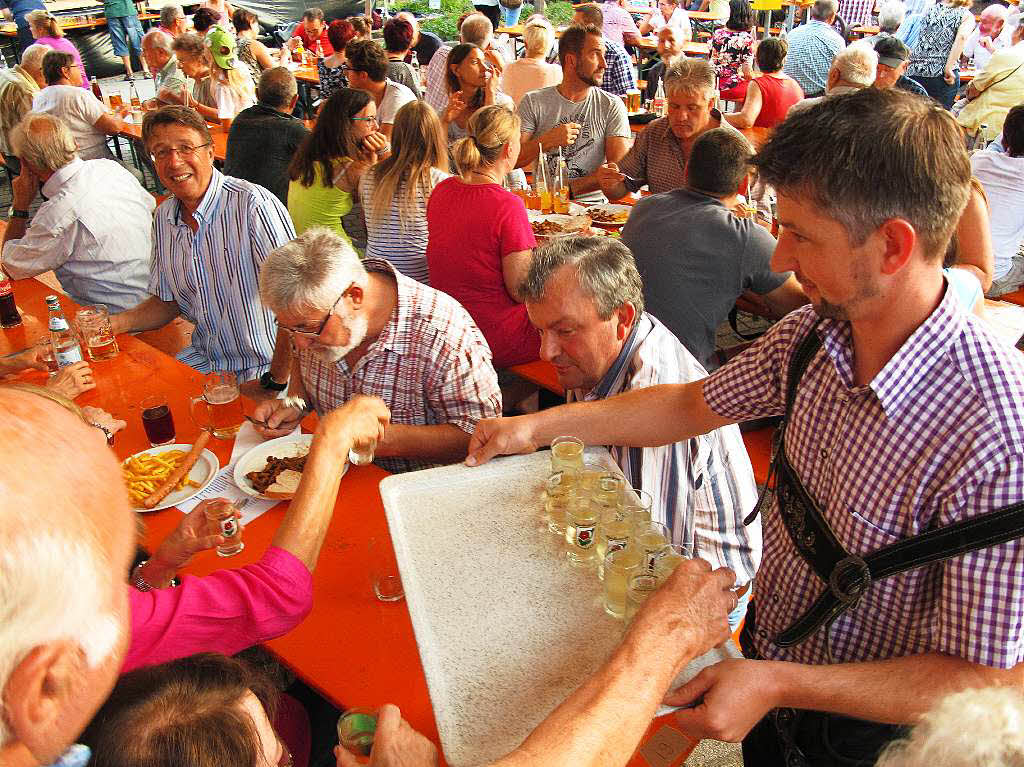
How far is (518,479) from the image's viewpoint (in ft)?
6.33

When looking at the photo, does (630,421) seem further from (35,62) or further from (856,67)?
(35,62)

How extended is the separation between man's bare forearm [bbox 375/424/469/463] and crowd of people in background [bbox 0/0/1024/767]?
0.01m

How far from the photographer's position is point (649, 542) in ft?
5.38

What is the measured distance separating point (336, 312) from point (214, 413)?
78 cm

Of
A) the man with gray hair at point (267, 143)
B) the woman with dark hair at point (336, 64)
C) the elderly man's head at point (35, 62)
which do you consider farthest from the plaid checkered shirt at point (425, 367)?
the elderly man's head at point (35, 62)

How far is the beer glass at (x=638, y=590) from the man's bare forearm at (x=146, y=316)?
3.17 m

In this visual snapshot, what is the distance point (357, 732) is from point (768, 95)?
670 cm

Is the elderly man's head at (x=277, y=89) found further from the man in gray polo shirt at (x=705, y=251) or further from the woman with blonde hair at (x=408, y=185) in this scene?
the man in gray polo shirt at (x=705, y=251)

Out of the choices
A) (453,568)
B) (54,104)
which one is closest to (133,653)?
(453,568)

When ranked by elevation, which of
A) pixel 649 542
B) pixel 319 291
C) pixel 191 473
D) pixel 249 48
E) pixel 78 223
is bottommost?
pixel 191 473

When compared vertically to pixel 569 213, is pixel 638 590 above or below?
above

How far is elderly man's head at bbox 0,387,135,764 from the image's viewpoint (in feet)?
2.76

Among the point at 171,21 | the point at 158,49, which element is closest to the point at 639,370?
the point at 158,49

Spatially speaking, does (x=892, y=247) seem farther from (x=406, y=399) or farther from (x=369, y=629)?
(x=406, y=399)
